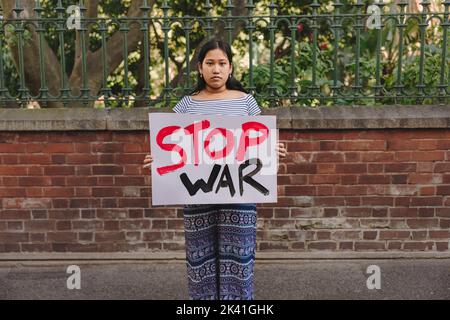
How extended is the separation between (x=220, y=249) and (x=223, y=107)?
2.83 feet

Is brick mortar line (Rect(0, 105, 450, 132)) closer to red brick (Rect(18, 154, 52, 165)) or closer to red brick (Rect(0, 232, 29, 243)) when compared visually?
red brick (Rect(18, 154, 52, 165))

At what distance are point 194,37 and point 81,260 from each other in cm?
350

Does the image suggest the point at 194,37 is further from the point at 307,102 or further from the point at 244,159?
the point at 244,159

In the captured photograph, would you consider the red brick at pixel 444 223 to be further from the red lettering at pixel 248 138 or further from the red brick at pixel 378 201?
the red lettering at pixel 248 138

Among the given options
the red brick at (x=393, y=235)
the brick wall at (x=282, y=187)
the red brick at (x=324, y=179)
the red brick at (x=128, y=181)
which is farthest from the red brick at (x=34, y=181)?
the red brick at (x=393, y=235)

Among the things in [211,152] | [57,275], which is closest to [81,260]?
[57,275]

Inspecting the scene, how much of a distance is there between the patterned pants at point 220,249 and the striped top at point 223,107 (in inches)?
21.6

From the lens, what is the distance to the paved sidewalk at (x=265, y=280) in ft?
13.5

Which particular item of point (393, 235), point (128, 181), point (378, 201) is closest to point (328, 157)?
point (378, 201)

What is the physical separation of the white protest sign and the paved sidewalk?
3.92ft

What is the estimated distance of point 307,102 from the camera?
16.3 ft

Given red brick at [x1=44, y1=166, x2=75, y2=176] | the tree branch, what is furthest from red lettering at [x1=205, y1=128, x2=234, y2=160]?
the tree branch

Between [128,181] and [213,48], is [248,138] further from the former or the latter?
[128,181]

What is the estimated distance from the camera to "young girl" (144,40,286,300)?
318 centimetres
